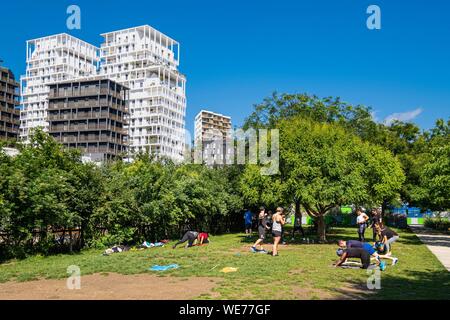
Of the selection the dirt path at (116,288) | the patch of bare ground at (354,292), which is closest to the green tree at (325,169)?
the patch of bare ground at (354,292)

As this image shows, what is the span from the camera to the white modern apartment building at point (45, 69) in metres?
123

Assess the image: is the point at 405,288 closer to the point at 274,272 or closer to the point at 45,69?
the point at 274,272

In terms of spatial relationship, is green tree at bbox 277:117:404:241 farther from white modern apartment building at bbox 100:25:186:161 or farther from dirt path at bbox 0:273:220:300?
white modern apartment building at bbox 100:25:186:161

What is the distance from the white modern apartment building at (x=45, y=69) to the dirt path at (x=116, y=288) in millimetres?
118886

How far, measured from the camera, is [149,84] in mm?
113000

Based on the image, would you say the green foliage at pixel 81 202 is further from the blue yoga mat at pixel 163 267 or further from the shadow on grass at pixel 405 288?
the shadow on grass at pixel 405 288

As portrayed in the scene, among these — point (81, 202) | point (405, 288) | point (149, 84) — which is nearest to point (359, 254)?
point (405, 288)

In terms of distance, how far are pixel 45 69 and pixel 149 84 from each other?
34538 millimetres

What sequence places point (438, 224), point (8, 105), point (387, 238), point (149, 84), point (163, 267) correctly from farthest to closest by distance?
1. point (149, 84)
2. point (8, 105)
3. point (438, 224)
4. point (387, 238)
5. point (163, 267)

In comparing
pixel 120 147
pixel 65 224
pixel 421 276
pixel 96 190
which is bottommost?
pixel 421 276

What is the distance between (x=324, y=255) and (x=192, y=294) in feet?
27.5

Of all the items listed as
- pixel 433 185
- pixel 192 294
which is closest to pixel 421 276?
pixel 192 294

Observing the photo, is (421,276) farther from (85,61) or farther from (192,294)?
(85,61)

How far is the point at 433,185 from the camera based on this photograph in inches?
902
